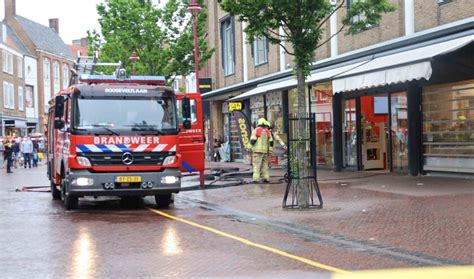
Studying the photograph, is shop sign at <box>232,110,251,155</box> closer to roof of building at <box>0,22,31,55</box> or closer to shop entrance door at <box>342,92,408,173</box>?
shop entrance door at <box>342,92,408,173</box>

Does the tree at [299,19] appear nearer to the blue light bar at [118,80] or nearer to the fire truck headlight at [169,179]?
the blue light bar at [118,80]

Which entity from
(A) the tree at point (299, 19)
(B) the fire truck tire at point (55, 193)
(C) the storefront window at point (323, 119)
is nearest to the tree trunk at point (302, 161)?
(A) the tree at point (299, 19)

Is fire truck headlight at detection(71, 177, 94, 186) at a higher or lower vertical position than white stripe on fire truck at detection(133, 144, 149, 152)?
lower

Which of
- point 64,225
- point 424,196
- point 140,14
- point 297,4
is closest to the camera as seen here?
point 64,225

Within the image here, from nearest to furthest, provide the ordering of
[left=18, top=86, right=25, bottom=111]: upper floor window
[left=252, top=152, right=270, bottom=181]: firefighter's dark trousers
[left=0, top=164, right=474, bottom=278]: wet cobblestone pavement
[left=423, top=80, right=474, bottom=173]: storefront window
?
[left=0, top=164, right=474, bottom=278]: wet cobblestone pavement → [left=423, top=80, right=474, bottom=173]: storefront window → [left=252, top=152, right=270, bottom=181]: firefighter's dark trousers → [left=18, top=86, right=25, bottom=111]: upper floor window

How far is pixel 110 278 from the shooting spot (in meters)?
6.83

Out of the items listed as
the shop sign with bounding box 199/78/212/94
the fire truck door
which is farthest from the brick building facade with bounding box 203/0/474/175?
the shop sign with bounding box 199/78/212/94

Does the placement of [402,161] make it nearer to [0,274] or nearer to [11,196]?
[11,196]

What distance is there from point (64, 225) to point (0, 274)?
4122 mm

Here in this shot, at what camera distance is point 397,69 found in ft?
46.7

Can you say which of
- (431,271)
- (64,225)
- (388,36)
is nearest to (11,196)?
(64,225)

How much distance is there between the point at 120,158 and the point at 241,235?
402cm

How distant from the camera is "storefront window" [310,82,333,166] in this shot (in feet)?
75.0

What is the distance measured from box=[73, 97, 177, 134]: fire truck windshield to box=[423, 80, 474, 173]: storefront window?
797 centimetres
